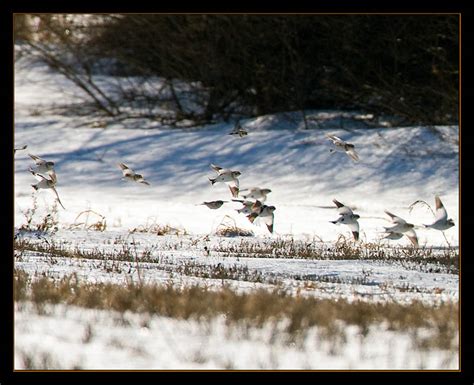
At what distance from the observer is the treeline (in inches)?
854

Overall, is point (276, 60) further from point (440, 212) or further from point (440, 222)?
point (440, 222)

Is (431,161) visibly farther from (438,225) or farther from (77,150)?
(438,225)

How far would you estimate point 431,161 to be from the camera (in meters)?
19.9

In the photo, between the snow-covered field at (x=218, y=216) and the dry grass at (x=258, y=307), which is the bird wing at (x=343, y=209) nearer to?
the snow-covered field at (x=218, y=216)

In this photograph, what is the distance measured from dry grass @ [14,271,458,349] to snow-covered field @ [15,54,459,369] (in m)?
0.16

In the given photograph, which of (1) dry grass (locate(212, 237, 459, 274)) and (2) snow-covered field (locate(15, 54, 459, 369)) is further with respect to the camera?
(1) dry grass (locate(212, 237, 459, 274))

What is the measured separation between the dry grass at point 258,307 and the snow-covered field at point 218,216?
0.51 feet

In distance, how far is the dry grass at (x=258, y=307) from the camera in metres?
6.67

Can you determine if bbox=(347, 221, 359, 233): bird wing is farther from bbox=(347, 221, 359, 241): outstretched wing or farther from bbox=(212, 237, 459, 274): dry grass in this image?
bbox=(212, 237, 459, 274): dry grass

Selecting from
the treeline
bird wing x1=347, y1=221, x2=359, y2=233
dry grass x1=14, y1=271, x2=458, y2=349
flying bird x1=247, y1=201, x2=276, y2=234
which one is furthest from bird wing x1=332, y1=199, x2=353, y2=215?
the treeline

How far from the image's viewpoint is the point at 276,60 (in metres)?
23.2

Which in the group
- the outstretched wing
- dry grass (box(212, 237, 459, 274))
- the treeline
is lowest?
dry grass (box(212, 237, 459, 274))
